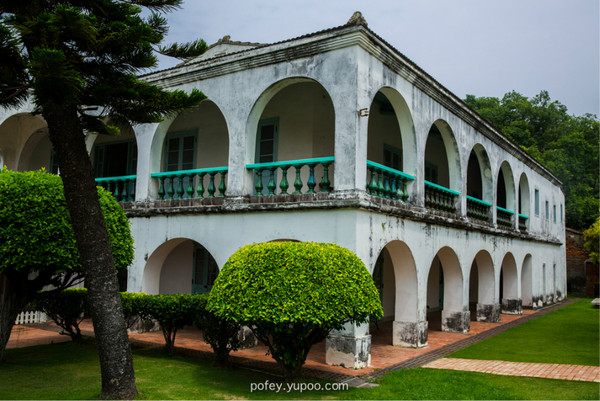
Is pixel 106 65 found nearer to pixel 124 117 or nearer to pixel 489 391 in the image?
pixel 124 117

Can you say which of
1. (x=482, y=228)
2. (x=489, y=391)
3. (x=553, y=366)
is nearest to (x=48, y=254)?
(x=489, y=391)

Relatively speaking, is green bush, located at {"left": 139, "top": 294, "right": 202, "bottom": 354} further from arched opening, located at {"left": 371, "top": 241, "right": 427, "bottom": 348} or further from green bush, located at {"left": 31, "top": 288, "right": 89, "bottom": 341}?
arched opening, located at {"left": 371, "top": 241, "right": 427, "bottom": 348}

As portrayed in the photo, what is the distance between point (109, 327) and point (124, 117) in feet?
9.02

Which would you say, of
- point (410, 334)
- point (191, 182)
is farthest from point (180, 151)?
point (410, 334)

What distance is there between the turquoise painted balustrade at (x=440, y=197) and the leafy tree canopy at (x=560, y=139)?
2233 cm

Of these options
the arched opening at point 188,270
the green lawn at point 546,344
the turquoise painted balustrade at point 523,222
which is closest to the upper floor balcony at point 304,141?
the arched opening at point 188,270

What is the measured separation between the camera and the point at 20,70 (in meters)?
6.29

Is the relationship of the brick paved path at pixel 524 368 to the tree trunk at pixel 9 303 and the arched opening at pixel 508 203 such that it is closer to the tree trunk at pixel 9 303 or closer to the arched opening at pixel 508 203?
the tree trunk at pixel 9 303

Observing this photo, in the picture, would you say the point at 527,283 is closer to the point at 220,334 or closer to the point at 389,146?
the point at 389,146

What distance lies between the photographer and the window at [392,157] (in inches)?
517

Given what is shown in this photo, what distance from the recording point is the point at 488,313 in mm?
13789

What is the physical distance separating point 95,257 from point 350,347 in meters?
4.02

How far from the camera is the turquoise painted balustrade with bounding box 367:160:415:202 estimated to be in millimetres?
8953

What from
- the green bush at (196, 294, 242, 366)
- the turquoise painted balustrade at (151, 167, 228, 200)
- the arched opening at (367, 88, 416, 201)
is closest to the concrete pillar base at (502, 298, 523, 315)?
the arched opening at (367, 88, 416, 201)
